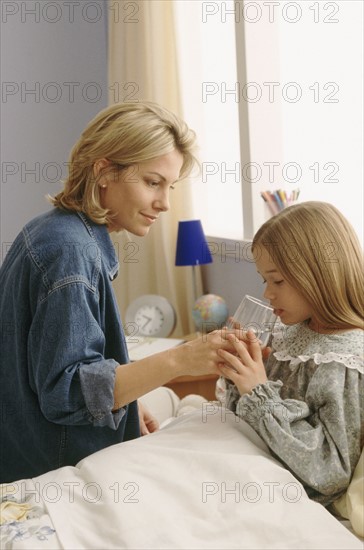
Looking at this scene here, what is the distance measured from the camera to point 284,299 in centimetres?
151

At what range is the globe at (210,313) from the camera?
2.87 meters

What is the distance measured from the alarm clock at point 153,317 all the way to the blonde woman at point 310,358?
1557 mm

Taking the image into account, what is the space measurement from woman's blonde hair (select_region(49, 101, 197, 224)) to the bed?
55 cm

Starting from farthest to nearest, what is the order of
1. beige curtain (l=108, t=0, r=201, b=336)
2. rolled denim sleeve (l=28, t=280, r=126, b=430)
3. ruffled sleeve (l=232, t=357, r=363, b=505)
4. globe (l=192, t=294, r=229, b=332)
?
beige curtain (l=108, t=0, r=201, b=336) → globe (l=192, t=294, r=229, b=332) → rolled denim sleeve (l=28, t=280, r=126, b=430) → ruffled sleeve (l=232, t=357, r=363, b=505)

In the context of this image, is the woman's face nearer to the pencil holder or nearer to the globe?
the pencil holder

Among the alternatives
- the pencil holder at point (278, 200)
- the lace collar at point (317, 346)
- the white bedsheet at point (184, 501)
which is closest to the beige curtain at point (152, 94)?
the pencil holder at point (278, 200)

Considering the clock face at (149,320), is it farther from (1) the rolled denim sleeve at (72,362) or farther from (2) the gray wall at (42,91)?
(1) the rolled denim sleeve at (72,362)

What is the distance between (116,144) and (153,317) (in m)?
1.60

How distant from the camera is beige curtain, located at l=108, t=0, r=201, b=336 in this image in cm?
338

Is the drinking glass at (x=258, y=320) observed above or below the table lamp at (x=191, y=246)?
above

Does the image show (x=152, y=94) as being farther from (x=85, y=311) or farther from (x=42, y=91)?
(x=85, y=311)

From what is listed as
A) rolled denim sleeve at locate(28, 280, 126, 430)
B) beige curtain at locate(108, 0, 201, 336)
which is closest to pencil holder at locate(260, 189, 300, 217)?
beige curtain at locate(108, 0, 201, 336)

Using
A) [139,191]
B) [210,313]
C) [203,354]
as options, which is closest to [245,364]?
[203,354]

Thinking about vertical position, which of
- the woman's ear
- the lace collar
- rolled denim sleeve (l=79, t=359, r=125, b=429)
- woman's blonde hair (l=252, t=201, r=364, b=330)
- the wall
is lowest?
the wall
